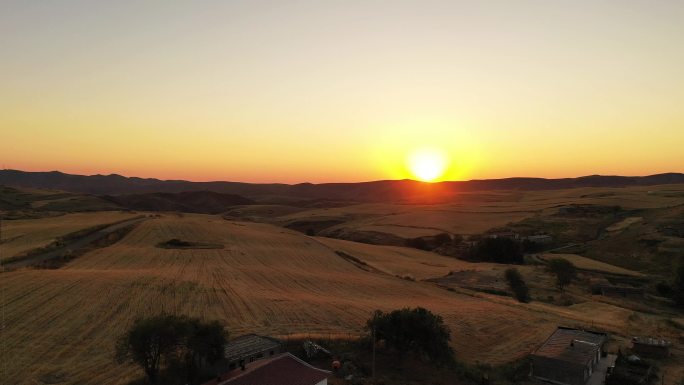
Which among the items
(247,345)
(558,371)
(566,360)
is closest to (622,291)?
(566,360)

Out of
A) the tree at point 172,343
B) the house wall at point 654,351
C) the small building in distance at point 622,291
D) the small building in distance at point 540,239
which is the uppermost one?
the tree at point 172,343

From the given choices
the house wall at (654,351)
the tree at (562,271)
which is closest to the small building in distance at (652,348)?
the house wall at (654,351)

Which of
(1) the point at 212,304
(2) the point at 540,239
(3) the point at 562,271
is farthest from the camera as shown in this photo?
(2) the point at 540,239

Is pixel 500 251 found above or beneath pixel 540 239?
beneath

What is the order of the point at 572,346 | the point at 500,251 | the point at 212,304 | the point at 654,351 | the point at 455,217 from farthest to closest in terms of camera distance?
1. the point at 455,217
2. the point at 500,251
3. the point at 212,304
4. the point at 654,351
5. the point at 572,346

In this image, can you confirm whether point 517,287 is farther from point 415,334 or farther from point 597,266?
point 415,334

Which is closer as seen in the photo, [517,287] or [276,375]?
[276,375]

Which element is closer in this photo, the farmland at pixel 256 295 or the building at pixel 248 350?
the building at pixel 248 350

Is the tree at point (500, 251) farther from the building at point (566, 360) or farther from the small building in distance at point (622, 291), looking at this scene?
the building at point (566, 360)
